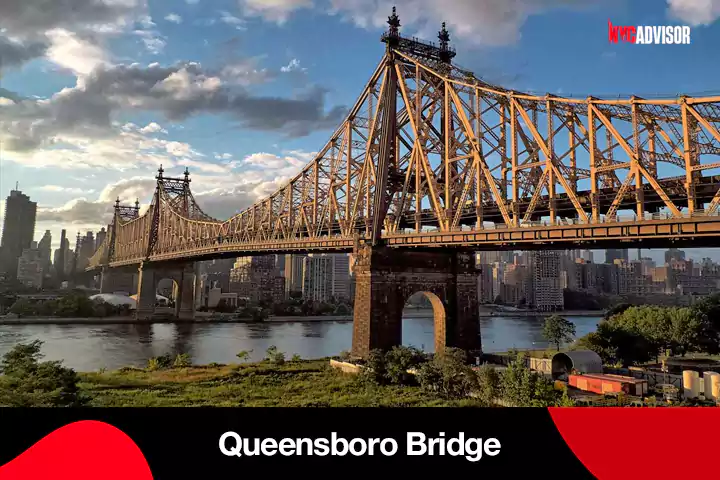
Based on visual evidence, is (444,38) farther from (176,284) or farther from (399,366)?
(176,284)

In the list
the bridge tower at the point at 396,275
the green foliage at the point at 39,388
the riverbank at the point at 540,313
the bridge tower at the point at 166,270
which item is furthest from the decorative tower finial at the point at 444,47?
the riverbank at the point at 540,313

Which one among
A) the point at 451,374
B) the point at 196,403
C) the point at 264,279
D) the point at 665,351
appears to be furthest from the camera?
the point at 264,279

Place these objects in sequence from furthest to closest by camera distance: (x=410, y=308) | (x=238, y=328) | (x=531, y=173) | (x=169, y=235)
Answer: (x=410, y=308) → (x=169, y=235) → (x=238, y=328) → (x=531, y=173)

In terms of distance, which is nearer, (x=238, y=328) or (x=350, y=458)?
(x=350, y=458)

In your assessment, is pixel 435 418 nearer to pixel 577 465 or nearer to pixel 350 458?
pixel 350 458

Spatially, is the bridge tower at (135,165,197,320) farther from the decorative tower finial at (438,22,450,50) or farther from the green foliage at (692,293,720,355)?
the green foliage at (692,293,720,355)

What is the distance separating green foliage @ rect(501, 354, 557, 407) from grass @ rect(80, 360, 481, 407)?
194 centimetres

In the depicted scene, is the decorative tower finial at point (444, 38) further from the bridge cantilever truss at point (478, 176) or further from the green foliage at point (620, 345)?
the green foliage at point (620, 345)

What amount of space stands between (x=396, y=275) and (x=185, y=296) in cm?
Result: 6775

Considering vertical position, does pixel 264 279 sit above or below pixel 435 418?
above

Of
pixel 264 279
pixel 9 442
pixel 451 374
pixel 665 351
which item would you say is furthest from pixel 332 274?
pixel 9 442

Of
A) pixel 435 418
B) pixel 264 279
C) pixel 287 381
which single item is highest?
pixel 264 279

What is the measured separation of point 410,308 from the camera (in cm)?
13562

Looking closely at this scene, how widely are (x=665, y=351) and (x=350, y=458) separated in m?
38.5
